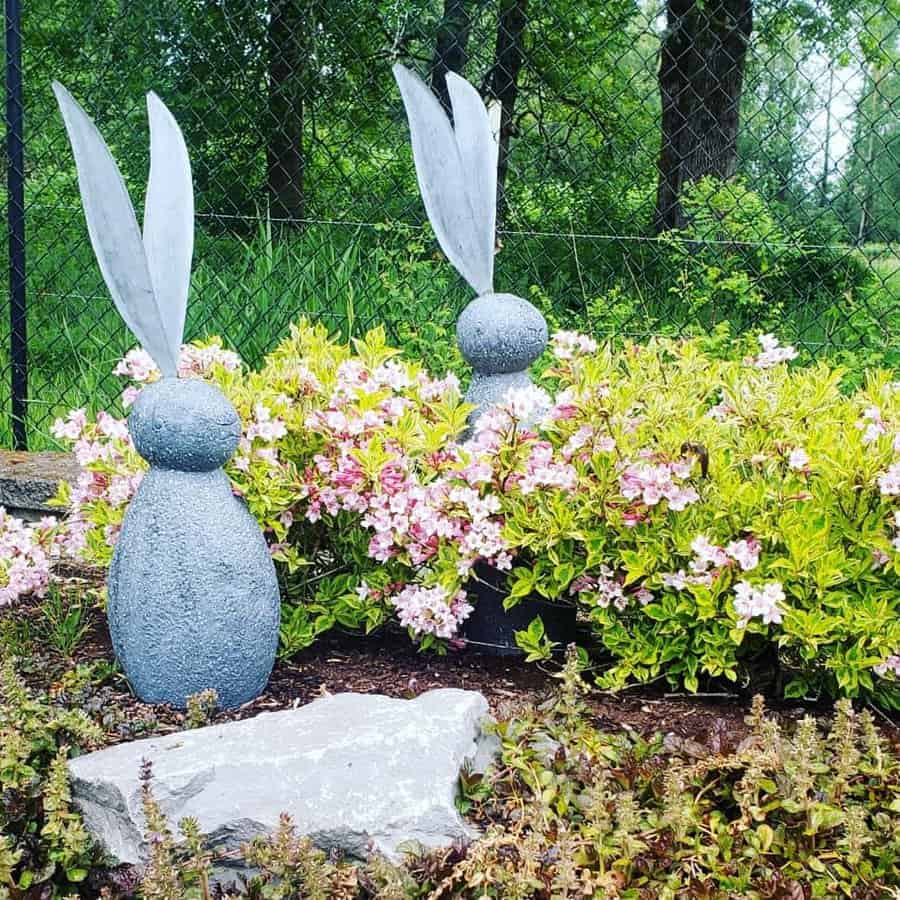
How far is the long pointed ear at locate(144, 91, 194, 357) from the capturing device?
2.36m

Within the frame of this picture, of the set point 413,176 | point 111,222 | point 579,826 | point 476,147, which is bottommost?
point 579,826

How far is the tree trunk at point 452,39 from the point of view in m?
4.84

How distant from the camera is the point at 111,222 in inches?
91.0

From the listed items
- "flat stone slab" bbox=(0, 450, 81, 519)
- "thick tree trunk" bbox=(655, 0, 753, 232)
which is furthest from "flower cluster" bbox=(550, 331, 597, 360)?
"thick tree trunk" bbox=(655, 0, 753, 232)

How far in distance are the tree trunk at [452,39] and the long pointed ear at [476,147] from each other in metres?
2.03

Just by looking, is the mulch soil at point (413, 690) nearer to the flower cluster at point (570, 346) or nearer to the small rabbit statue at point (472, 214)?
the small rabbit statue at point (472, 214)

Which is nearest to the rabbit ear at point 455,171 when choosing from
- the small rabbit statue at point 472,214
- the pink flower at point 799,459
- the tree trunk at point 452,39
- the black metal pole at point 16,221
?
the small rabbit statue at point 472,214

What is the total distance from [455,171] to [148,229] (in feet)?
2.72

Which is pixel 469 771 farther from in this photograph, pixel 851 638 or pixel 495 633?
pixel 851 638

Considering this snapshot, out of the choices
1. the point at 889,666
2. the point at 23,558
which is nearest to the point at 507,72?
the point at 23,558

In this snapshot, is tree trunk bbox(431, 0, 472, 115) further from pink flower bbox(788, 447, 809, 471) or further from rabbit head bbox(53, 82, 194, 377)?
pink flower bbox(788, 447, 809, 471)

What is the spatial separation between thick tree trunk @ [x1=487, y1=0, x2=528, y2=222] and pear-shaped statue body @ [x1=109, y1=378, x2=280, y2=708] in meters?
2.64

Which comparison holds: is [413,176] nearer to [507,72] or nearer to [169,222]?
[507,72]

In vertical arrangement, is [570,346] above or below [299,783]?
above
